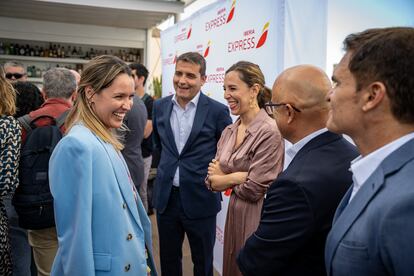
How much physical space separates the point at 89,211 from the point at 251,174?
89 cm

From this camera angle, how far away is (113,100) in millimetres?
1406

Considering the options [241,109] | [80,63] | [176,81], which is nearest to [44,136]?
[176,81]

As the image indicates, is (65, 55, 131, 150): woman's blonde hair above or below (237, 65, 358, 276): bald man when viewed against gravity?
above

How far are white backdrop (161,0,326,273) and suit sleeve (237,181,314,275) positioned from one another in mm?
1283

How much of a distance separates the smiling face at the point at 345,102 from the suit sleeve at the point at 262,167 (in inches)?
35.7

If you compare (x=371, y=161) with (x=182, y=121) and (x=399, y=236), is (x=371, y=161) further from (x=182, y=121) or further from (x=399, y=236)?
(x=182, y=121)

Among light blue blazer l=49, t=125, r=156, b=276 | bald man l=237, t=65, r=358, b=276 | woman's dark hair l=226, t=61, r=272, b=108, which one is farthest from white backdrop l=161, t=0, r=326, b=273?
light blue blazer l=49, t=125, r=156, b=276

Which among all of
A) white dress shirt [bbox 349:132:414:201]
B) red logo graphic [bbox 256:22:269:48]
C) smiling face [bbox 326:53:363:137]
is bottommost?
white dress shirt [bbox 349:132:414:201]

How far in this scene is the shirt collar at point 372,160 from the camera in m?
0.79

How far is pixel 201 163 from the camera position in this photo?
2396mm

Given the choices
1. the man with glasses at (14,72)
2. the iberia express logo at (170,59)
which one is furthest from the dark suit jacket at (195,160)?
the iberia express logo at (170,59)

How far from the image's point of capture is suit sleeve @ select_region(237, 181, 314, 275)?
1.04m

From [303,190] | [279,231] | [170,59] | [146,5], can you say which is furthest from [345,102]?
[146,5]

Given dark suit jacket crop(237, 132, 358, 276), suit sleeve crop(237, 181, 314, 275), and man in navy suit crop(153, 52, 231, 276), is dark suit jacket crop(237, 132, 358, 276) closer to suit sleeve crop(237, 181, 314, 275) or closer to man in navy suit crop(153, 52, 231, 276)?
suit sleeve crop(237, 181, 314, 275)
